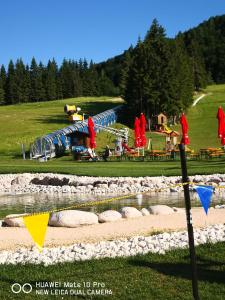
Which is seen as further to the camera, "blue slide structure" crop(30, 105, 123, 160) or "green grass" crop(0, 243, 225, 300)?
"blue slide structure" crop(30, 105, 123, 160)

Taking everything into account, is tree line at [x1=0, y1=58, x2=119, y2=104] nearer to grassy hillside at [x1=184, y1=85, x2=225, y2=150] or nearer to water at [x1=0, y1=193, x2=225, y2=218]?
grassy hillside at [x1=184, y1=85, x2=225, y2=150]

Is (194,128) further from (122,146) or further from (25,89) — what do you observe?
(25,89)

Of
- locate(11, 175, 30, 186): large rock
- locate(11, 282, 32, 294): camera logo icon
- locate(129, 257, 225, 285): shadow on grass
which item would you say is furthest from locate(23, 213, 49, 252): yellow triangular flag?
locate(11, 175, 30, 186): large rock

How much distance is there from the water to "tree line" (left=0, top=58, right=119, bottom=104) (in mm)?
93584

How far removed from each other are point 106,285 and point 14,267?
230 cm

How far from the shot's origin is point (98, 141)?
1917 inches

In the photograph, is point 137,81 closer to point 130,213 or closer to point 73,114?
point 73,114

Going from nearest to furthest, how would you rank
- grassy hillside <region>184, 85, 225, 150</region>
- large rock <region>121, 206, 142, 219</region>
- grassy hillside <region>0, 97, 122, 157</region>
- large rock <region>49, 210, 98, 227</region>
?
large rock <region>49, 210, 98, 227</region> → large rock <region>121, 206, 142, 219</region> → grassy hillside <region>0, 97, 122, 157</region> → grassy hillside <region>184, 85, 225, 150</region>

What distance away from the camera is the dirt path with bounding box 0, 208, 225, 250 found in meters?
11.5

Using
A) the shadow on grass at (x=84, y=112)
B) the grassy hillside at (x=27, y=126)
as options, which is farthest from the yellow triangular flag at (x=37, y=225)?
the shadow on grass at (x=84, y=112)

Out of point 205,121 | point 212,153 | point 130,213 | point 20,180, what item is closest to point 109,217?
point 130,213

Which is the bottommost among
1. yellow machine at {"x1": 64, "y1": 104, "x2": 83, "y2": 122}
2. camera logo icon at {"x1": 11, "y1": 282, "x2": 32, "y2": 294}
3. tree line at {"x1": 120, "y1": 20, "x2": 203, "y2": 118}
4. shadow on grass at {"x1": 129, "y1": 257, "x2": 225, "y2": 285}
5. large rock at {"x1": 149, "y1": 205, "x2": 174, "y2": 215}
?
large rock at {"x1": 149, "y1": 205, "x2": 174, "y2": 215}

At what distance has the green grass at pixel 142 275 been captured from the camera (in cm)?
709

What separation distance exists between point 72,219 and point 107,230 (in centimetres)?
157
